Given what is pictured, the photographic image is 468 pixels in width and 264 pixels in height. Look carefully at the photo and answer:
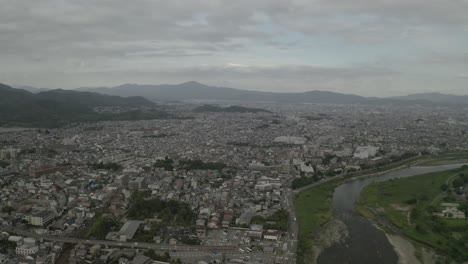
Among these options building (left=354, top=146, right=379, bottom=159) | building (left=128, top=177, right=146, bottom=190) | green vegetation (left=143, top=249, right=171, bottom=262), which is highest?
building (left=354, top=146, right=379, bottom=159)

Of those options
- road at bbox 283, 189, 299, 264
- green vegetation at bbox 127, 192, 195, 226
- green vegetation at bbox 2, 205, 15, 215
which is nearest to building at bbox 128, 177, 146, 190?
green vegetation at bbox 127, 192, 195, 226

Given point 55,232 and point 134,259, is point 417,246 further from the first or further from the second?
point 55,232

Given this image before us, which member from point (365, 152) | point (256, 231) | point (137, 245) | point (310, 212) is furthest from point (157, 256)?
point (365, 152)

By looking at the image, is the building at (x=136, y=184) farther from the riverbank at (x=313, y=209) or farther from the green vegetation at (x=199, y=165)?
the riverbank at (x=313, y=209)

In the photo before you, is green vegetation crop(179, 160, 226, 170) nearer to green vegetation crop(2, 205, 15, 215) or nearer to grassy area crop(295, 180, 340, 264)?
grassy area crop(295, 180, 340, 264)

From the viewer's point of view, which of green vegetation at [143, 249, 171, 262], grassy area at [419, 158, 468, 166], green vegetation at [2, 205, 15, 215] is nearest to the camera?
green vegetation at [143, 249, 171, 262]

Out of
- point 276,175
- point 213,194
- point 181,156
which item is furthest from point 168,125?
point 213,194

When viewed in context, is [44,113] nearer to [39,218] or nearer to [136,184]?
[136,184]
